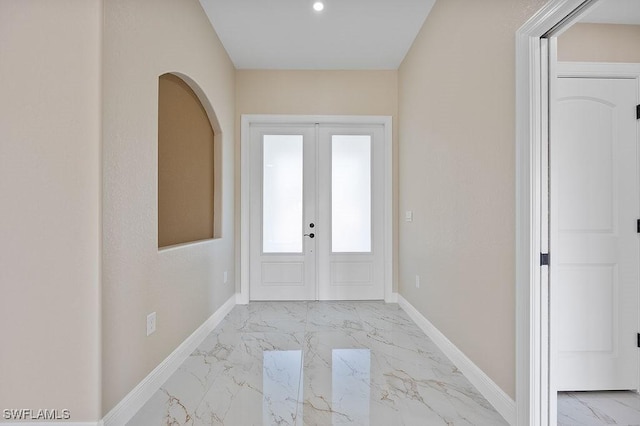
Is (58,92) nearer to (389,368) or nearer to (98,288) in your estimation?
(98,288)

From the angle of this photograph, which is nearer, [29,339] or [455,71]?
[29,339]

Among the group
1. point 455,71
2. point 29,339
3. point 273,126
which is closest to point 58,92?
point 29,339

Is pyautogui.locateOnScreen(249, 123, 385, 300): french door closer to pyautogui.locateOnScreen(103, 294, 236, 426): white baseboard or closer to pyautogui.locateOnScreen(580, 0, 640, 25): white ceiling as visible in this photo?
pyautogui.locateOnScreen(103, 294, 236, 426): white baseboard

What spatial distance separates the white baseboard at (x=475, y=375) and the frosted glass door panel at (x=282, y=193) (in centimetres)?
184

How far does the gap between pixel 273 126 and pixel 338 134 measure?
82cm

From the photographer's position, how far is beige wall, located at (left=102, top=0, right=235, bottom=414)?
163 centimetres

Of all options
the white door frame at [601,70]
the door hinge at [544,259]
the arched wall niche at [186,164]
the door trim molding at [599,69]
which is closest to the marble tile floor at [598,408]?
the white door frame at [601,70]

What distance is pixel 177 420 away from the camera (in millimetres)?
1740

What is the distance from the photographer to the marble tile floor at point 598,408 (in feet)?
5.72

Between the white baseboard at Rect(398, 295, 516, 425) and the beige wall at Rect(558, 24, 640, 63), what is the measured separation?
2.01 m

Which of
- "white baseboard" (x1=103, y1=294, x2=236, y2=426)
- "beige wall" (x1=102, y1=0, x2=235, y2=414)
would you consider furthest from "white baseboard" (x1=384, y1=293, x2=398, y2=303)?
"beige wall" (x1=102, y1=0, x2=235, y2=414)

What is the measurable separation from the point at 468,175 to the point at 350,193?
2001 millimetres

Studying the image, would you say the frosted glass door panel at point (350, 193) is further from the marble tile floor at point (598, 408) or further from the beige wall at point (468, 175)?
the marble tile floor at point (598, 408)

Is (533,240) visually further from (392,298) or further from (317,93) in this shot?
(317,93)
